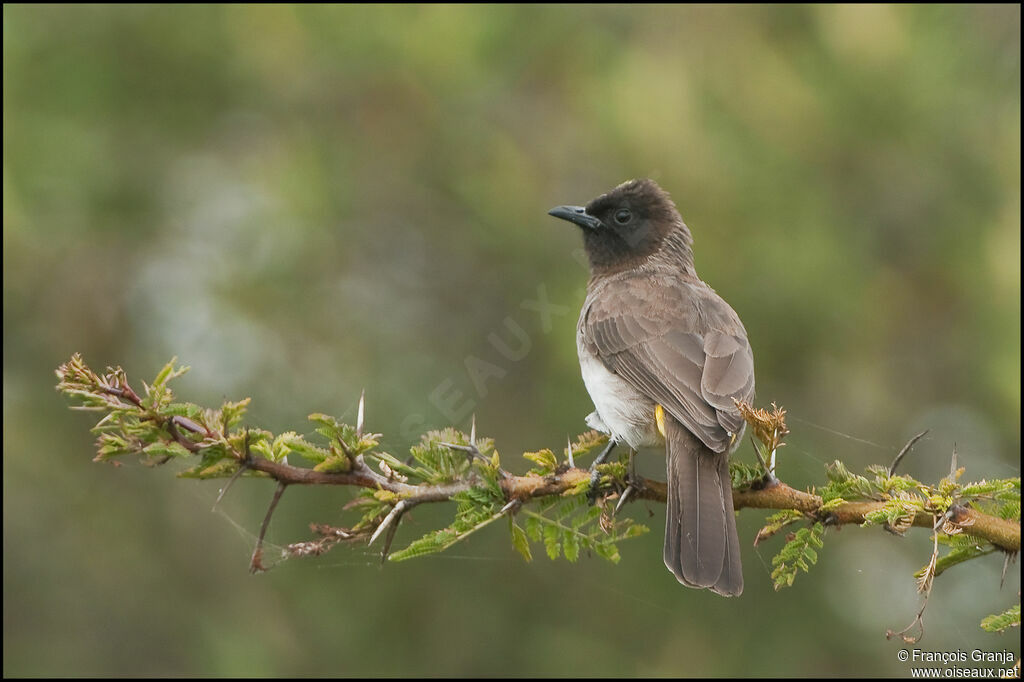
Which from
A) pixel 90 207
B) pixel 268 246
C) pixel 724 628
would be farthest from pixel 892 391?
pixel 90 207

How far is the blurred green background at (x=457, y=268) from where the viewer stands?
681 centimetres

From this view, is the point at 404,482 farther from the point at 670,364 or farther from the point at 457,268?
the point at 457,268

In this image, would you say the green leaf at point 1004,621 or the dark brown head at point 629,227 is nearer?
A: the green leaf at point 1004,621

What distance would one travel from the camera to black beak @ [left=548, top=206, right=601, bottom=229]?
17.8ft

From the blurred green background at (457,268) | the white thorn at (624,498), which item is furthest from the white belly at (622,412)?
the blurred green background at (457,268)

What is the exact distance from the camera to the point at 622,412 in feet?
14.3

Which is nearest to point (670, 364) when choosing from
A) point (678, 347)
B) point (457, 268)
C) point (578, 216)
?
point (678, 347)

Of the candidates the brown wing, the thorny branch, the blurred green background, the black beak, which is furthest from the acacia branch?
the blurred green background

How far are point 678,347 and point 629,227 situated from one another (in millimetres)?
1268

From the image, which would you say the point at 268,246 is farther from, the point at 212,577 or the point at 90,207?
the point at 212,577

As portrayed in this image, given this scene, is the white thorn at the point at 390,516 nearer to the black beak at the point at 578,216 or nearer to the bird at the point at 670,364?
the bird at the point at 670,364

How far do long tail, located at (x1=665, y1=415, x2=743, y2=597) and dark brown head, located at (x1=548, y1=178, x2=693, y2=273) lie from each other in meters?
1.94

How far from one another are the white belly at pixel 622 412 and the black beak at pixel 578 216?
1.06 meters

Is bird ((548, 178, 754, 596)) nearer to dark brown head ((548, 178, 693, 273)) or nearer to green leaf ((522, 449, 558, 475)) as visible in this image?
dark brown head ((548, 178, 693, 273))
